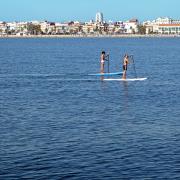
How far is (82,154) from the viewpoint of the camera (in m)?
29.0

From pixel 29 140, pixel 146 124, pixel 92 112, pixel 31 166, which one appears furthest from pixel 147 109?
pixel 31 166

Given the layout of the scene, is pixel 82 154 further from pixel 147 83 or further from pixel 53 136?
pixel 147 83

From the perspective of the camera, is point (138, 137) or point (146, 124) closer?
point (138, 137)

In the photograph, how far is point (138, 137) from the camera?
32594mm

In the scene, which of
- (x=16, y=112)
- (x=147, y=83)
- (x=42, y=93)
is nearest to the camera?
(x=16, y=112)

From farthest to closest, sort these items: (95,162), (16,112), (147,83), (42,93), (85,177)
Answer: (147,83) < (42,93) < (16,112) < (95,162) < (85,177)

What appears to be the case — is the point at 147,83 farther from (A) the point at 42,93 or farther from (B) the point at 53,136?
(B) the point at 53,136

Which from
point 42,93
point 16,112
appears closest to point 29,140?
point 16,112

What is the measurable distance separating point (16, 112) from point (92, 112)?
4.97 metres

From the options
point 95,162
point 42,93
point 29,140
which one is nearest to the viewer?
point 95,162

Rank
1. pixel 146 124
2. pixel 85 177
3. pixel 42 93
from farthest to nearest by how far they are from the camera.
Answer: pixel 42 93, pixel 146 124, pixel 85 177

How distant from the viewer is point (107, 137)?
107ft

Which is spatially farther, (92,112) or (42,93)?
(42,93)

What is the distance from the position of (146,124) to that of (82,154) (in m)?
8.19
